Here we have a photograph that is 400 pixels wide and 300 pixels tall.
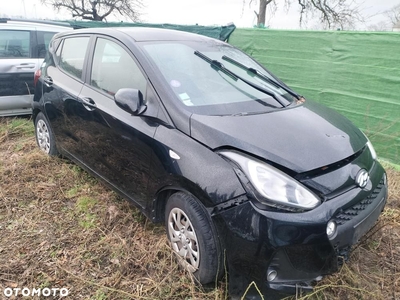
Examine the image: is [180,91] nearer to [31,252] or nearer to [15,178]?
[31,252]

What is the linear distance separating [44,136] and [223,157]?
298cm

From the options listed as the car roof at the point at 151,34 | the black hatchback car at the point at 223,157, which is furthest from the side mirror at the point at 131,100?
the car roof at the point at 151,34

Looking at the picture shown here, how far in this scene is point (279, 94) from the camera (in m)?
2.72

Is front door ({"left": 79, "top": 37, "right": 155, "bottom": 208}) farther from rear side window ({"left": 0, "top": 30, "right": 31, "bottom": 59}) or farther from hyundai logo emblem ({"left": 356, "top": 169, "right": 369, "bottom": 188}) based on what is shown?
rear side window ({"left": 0, "top": 30, "right": 31, "bottom": 59})

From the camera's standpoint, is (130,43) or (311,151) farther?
(130,43)

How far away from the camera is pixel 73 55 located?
3.38 metres

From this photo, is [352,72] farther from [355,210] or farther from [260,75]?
[355,210]

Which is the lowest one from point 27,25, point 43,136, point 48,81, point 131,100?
point 43,136

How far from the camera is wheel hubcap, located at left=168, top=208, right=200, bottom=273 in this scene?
6.75 feet

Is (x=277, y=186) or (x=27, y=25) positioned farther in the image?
(x=27, y=25)

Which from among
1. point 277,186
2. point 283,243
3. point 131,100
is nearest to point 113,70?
point 131,100

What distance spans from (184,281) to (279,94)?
5.40 feet

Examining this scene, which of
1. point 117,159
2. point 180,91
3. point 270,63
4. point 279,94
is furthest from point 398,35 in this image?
point 117,159

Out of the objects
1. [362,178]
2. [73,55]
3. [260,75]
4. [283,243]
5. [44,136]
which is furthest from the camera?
[44,136]
